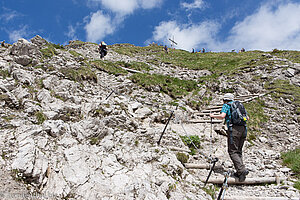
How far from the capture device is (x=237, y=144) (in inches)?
269

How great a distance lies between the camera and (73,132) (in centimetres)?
698

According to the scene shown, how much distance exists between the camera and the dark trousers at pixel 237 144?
666cm

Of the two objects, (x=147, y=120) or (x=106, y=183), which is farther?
(x=147, y=120)

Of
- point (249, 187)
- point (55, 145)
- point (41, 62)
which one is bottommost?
point (249, 187)

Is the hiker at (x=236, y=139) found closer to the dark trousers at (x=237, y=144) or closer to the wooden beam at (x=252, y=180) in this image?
the dark trousers at (x=237, y=144)

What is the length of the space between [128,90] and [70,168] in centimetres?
1002

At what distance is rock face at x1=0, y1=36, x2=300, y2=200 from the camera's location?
16.9 feet

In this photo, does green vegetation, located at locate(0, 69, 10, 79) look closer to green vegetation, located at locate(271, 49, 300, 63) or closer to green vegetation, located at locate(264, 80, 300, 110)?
green vegetation, located at locate(264, 80, 300, 110)

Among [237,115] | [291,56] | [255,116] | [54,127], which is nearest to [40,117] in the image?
[54,127]

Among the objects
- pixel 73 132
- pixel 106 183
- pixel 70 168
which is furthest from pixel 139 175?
pixel 73 132

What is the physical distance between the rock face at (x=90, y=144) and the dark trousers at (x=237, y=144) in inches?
40.0

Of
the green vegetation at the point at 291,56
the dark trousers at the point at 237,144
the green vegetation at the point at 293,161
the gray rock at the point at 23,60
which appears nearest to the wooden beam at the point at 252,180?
the dark trousers at the point at 237,144

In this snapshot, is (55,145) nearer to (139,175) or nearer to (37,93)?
(139,175)

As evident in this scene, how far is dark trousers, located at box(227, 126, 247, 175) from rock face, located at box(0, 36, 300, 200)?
1016 millimetres
